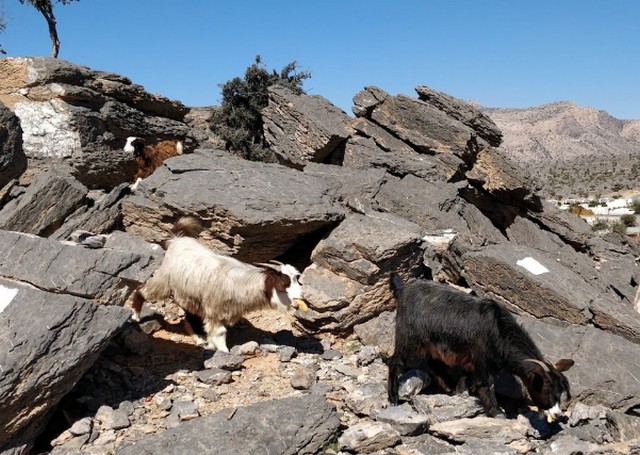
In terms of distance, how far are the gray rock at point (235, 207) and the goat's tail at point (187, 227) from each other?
0.42ft

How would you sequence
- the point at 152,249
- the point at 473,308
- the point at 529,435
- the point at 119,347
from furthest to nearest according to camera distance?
the point at 152,249 → the point at 119,347 → the point at 473,308 → the point at 529,435

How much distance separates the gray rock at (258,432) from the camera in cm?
571

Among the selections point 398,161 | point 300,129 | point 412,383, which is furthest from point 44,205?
point 398,161

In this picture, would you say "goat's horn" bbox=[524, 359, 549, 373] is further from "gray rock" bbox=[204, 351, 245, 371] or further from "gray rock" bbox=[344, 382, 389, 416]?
"gray rock" bbox=[204, 351, 245, 371]

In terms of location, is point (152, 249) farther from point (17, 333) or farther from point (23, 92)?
point (23, 92)

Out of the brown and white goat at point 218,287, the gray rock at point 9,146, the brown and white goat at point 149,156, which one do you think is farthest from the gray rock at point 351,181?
the gray rock at point 9,146

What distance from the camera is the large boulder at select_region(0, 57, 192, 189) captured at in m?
13.5

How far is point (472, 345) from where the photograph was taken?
23.6 ft

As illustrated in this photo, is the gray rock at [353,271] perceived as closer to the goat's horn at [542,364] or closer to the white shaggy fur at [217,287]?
the white shaggy fur at [217,287]

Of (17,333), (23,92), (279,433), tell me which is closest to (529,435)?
(279,433)

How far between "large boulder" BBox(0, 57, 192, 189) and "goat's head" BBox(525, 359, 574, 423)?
39.2 ft

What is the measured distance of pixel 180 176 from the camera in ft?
35.3

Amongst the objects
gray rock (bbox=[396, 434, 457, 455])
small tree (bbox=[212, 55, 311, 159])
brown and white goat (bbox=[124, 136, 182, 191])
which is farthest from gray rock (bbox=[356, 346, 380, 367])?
small tree (bbox=[212, 55, 311, 159])

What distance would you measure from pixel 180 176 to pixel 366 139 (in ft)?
24.1
